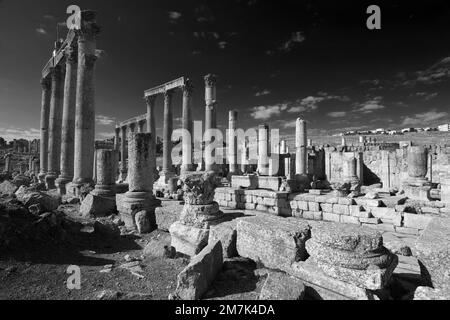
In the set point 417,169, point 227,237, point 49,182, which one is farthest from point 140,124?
point 227,237

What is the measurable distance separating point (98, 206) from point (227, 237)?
19.8 feet

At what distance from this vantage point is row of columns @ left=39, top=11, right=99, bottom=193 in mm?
12523

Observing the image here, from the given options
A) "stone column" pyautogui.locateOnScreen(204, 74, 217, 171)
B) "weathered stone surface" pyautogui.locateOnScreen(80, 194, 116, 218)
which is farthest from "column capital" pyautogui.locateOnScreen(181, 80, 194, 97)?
"weathered stone surface" pyautogui.locateOnScreen(80, 194, 116, 218)

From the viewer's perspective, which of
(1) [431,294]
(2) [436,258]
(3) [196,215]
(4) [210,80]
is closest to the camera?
(1) [431,294]

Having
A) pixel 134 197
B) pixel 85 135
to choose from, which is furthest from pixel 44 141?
pixel 134 197

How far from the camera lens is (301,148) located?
1694 cm

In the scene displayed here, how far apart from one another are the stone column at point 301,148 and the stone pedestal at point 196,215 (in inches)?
464

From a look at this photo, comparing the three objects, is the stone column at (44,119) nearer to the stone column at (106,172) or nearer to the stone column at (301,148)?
the stone column at (106,172)

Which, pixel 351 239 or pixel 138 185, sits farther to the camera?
pixel 138 185

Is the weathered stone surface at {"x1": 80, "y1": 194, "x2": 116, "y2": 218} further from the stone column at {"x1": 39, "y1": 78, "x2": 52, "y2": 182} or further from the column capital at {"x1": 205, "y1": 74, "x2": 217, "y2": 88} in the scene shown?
the stone column at {"x1": 39, "y1": 78, "x2": 52, "y2": 182}

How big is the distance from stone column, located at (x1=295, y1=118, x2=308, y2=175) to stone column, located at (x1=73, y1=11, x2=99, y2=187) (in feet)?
43.1

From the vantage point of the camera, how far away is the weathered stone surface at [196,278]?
3283 millimetres

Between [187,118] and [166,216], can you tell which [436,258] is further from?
[187,118]

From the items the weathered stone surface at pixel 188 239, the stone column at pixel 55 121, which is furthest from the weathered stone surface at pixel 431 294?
the stone column at pixel 55 121
